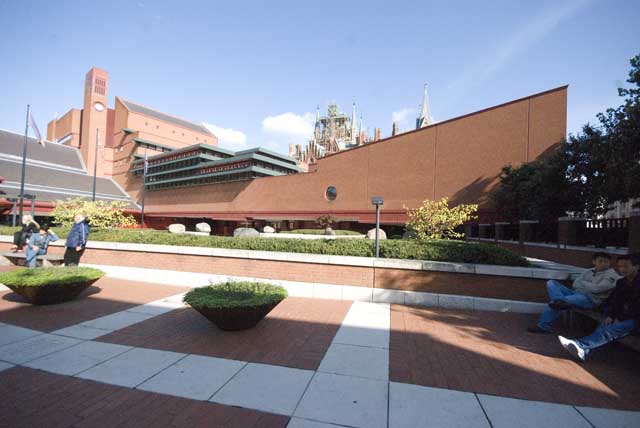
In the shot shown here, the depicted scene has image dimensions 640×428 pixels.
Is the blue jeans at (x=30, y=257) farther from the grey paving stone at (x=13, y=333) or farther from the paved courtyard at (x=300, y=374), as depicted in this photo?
the grey paving stone at (x=13, y=333)

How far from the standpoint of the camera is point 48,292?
6445 mm

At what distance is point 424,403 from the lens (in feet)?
10.9

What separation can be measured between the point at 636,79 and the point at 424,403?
37.6 feet

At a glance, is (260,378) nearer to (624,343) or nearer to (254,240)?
(624,343)

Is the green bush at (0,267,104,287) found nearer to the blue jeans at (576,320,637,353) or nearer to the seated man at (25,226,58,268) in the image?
the seated man at (25,226,58,268)

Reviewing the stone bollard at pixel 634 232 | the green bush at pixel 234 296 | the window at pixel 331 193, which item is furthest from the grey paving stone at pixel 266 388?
the window at pixel 331 193

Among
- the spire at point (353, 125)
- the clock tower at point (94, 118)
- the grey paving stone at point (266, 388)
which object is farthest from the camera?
the spire at point (353, 125)

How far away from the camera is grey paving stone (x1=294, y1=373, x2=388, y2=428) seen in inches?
118

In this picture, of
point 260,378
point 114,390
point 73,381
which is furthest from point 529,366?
point 73,381

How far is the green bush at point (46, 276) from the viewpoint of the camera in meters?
6.21

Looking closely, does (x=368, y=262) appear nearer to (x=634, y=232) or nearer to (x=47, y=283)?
(x=634, y=232)

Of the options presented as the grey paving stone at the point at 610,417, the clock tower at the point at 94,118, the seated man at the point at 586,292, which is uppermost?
the clock tower at the point at 94,118

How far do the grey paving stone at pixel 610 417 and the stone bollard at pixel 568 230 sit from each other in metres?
9.45

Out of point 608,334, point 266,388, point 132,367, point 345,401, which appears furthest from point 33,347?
point 608,334
